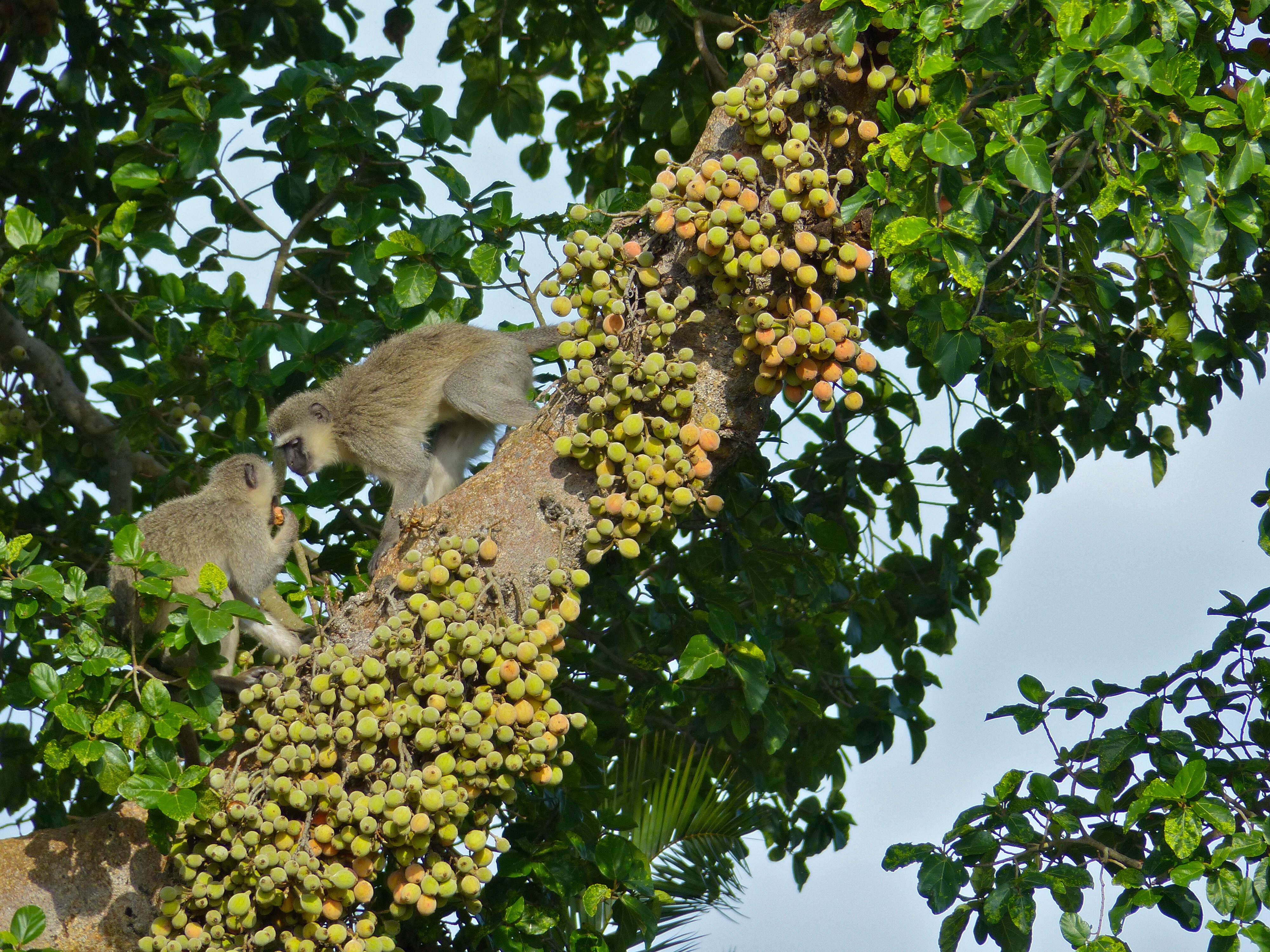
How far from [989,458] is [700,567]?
3.87 ft

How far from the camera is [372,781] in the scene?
2.82 metres

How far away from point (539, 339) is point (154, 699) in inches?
80.8

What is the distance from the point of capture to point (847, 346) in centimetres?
303

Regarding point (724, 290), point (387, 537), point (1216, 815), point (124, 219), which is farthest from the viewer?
point (124, 219)

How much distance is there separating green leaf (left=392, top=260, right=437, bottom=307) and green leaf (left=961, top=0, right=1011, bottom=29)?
1.89 meters

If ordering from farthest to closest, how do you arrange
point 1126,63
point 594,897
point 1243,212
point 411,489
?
point 411,489, point 594,897, point 1243,212, point 1126,63

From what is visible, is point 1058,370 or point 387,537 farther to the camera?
point 387,537

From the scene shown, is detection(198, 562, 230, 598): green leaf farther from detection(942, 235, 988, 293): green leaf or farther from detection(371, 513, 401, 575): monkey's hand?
detection(942, 235, 988, 293): green leaf

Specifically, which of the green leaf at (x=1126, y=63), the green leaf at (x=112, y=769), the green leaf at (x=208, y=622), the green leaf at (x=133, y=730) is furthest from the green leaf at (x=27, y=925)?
the green leaf at (x=1126, y=63)

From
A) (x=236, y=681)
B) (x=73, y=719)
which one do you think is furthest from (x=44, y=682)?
(x=236, y=681)

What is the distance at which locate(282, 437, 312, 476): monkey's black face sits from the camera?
4.80 metres

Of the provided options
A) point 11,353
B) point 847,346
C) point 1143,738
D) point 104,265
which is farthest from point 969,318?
point 11,353

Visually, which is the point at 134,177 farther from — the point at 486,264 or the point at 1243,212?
the point at 1243,212

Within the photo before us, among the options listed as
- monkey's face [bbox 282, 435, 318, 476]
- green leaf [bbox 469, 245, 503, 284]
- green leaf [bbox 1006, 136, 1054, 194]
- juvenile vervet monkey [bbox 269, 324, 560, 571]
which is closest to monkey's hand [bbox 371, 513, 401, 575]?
juvenile vervet monkey [bbox 269, 324, 560, 571]
